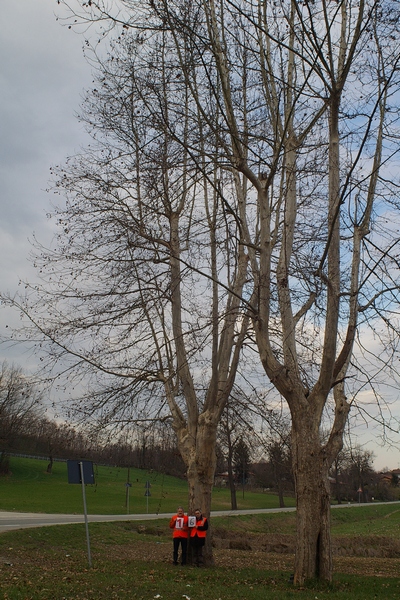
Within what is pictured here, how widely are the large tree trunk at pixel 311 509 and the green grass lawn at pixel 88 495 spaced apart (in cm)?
1935

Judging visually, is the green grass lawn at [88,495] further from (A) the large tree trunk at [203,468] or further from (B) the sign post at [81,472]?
(B) the sign post at [81,472]

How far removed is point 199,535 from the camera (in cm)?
1365

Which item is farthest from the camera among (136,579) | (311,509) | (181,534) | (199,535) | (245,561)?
(245,561)

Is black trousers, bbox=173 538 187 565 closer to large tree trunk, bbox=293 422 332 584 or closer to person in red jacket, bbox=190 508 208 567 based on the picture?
person in red jacket, bbox=190 508 208 567

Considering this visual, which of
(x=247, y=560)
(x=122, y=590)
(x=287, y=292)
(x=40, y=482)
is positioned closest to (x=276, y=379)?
(x=287, y=292)

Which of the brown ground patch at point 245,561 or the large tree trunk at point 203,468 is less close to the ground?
the large tree trunk at point 203,468

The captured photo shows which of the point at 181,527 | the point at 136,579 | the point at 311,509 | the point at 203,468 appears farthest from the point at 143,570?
the point at 311,509

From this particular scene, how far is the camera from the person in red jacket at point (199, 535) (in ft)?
44.7

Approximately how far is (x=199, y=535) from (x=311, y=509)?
16.6ft

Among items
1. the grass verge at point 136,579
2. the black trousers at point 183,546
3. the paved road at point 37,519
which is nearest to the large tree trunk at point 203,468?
the black trousers at point 183,546

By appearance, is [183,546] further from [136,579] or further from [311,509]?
[311,509]

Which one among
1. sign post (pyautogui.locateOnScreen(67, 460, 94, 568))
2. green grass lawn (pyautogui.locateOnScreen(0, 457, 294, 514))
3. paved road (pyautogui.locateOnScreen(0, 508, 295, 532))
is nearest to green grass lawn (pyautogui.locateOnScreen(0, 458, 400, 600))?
paved road (pyautogui.locateOnScreen(0, 508, 295, 532))

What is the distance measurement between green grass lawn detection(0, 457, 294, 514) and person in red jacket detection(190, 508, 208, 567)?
14231 mm

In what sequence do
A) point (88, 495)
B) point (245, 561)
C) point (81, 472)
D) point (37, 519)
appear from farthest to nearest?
point (88, 495)
point (37, 519)
point (245, 561)
point (81, 472)
